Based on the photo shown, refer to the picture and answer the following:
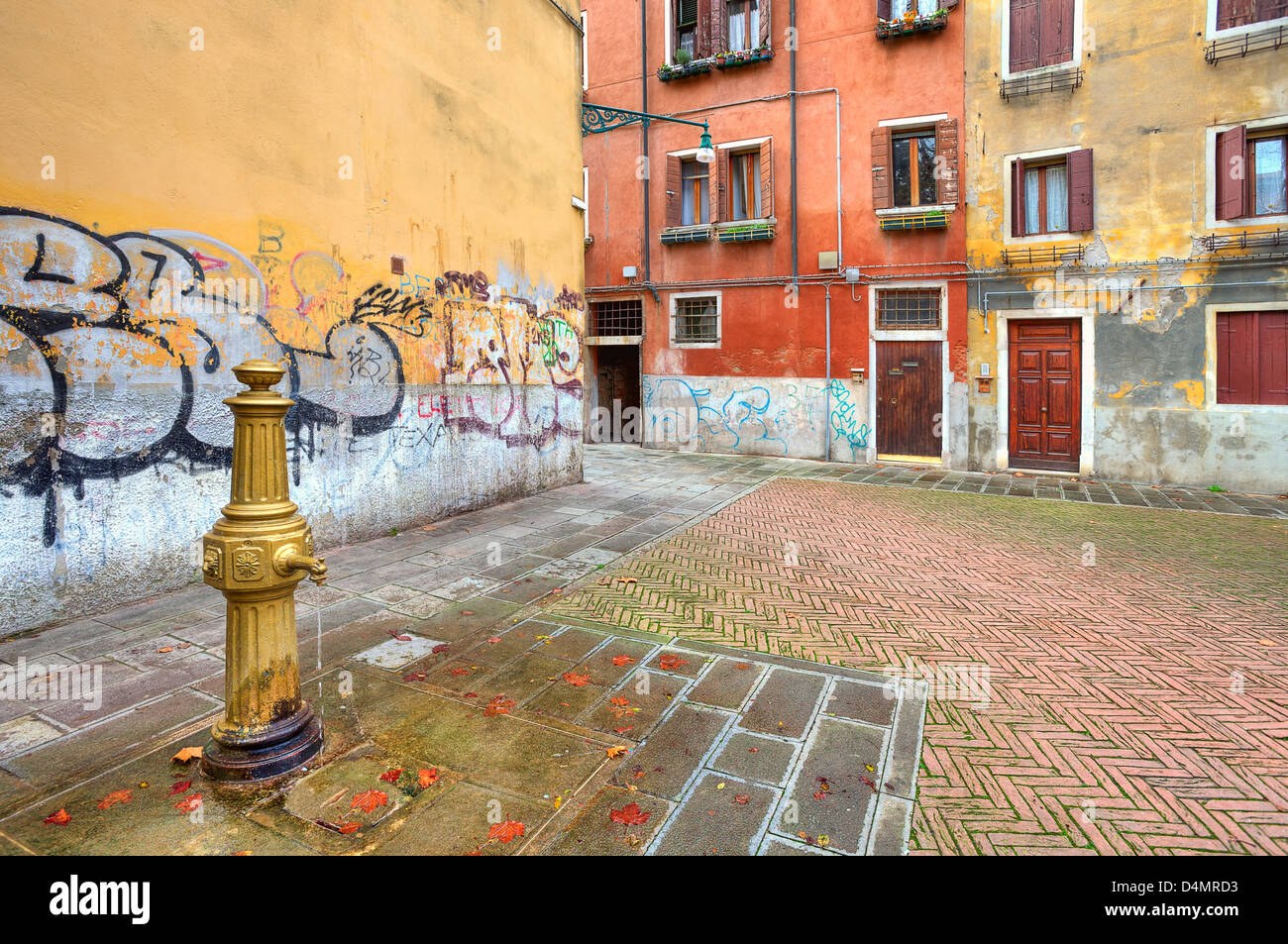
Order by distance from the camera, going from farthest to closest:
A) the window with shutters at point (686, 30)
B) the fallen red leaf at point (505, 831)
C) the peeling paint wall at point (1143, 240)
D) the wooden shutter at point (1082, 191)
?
the window with shutters at point (686, 30) → the wooden shutter at point (1082, 191) → the peeling paint wall at point (1143, 240) → the fallen red leaf at point (505, 831)

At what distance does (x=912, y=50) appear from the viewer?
13.6 m

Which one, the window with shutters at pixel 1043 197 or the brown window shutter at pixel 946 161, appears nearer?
the window with shutters at pixel 1043 197

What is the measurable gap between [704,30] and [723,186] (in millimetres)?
3254

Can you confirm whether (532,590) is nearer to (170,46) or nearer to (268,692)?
(268,692)

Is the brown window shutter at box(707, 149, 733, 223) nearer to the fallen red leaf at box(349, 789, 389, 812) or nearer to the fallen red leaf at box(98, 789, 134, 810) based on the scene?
the fallen red leaf at box(349, 789, 389, 812)

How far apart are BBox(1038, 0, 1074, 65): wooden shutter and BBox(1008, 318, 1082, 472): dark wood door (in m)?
4.42

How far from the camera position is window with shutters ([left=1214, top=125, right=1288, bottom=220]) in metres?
11.1

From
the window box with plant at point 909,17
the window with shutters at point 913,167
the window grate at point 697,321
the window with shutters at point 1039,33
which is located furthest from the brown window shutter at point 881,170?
the window grate at point 697,321

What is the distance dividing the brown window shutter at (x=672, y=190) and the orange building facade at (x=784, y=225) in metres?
0.04

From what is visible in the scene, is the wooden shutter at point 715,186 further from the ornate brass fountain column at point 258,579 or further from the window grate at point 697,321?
the ornate brass fountain column at point 258,579

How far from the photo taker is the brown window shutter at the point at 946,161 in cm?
1333

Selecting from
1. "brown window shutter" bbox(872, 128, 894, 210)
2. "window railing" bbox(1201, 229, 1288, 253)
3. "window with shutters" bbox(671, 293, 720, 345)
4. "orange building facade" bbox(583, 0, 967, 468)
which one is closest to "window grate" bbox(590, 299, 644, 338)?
Answer: "orange building facade" bbox(583, 0, 967, 468)

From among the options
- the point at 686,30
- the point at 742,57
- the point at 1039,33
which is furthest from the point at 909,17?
the point at 686,30

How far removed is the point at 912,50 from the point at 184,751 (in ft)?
50.8
